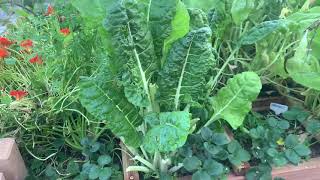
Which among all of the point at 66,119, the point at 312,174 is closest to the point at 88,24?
the point at 66,119

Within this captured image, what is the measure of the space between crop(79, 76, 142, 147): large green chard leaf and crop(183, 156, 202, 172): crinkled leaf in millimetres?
137

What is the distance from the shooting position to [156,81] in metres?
1.12

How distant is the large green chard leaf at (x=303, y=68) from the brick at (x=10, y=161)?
2.76 ft

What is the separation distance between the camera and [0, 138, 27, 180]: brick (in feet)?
3.60

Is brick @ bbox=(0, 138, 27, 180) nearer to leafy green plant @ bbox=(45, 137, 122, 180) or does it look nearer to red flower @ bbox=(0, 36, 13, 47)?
leafy green plant @ bbox=(45, 137, 122, 180)

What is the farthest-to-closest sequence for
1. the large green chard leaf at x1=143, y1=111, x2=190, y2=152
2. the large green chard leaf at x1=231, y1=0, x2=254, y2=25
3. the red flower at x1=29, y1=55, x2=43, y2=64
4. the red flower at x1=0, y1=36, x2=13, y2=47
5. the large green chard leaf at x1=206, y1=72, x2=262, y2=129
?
the red flower at x1=0, y1=36, x2=13, y2=47, the red flower at x1=29, y1=55, x2=43, y2=64, the large green chard leaf at x1=231, y1=0, x2=254, y2=25, the large green chard leaf at x1=206, y1=72, x2=262, y2=129, the large green chard leaf at x1=143, y1=111, x2=190, y2=152

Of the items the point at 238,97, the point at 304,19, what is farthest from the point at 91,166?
the point at 304,19

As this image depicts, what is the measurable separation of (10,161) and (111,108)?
35cm

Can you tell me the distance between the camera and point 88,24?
1.11 metres

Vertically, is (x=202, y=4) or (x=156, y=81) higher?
(x=202, y=4)

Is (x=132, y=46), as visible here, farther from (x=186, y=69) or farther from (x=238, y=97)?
(x=238, y=97)

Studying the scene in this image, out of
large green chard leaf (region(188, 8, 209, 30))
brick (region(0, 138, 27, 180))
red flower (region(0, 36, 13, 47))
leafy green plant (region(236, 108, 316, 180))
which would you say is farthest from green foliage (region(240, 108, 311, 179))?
red flower (region(0, 36, 13, 47))

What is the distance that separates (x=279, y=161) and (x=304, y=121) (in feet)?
0.71

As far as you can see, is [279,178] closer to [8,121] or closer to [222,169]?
[222,169]
